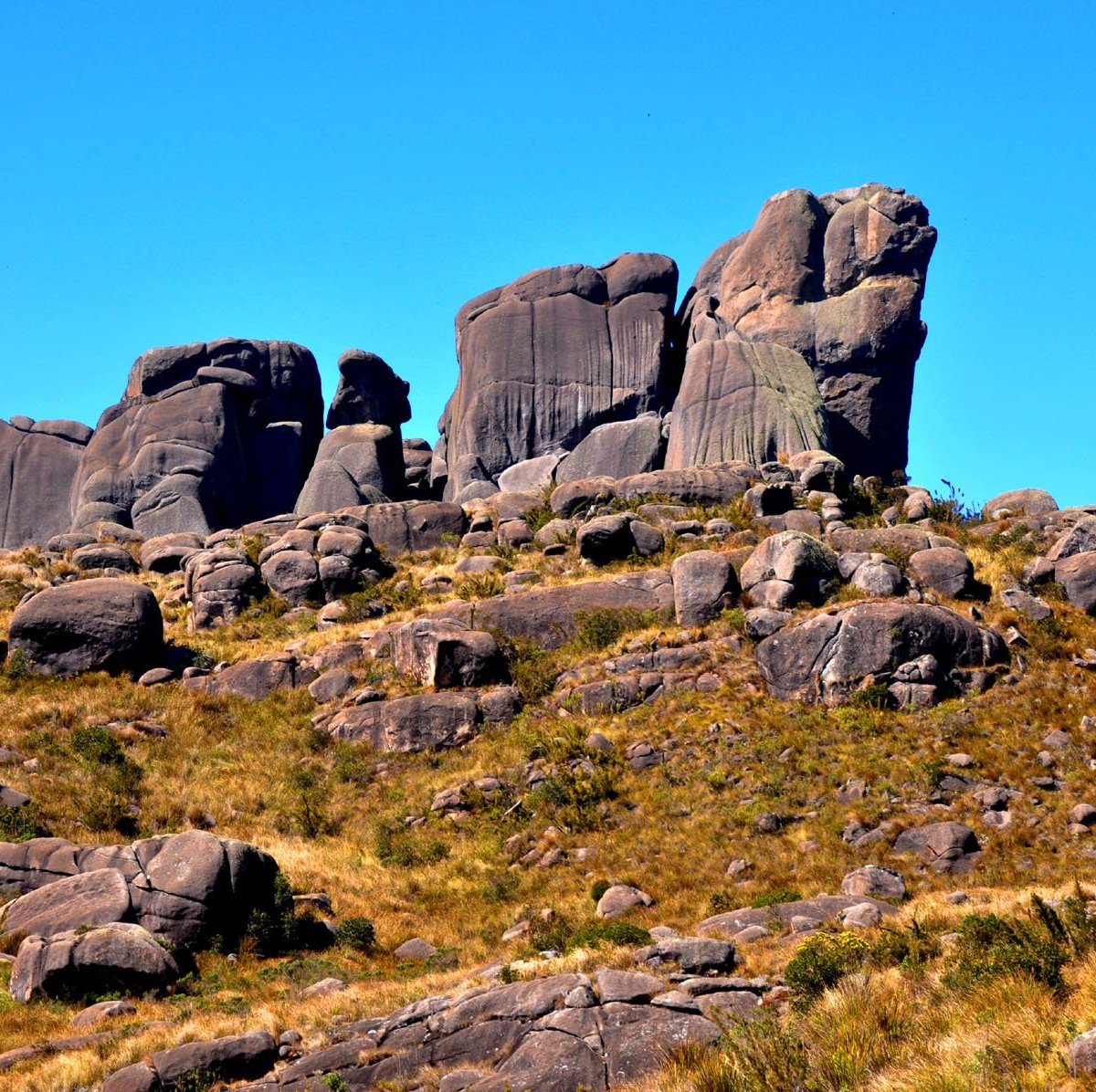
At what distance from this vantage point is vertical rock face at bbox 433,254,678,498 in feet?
176

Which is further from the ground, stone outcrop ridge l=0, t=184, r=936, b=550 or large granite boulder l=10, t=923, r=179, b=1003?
stone outcrop ridge l=0, t=184, r=936, b=550

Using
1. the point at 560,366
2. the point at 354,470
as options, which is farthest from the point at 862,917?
the point at 354,470

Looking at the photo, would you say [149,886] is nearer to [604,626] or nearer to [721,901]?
[721,901]

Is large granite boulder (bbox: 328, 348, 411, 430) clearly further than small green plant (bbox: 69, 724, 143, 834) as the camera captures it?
Yes

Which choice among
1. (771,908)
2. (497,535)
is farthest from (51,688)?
(771,908)

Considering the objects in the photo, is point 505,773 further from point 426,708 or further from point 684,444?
point 684,444

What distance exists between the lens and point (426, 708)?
29.0 metres

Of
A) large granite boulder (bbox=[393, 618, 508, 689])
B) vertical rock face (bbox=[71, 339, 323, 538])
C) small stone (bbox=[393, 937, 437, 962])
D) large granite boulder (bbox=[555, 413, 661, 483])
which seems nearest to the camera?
small stone (bbox=[393, 937, 437, 962])

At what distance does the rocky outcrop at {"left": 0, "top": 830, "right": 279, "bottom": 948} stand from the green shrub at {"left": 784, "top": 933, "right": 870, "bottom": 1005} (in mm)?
9814

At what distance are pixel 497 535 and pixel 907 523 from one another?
14.1m

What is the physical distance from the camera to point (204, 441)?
56094mm

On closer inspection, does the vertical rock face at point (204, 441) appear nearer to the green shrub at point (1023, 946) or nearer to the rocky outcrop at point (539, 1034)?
the rocky outcrop at point (539, 1034)

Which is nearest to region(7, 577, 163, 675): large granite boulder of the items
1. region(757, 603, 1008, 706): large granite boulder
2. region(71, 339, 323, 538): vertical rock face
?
region(757, 603, 1008, 706): large granite boulder

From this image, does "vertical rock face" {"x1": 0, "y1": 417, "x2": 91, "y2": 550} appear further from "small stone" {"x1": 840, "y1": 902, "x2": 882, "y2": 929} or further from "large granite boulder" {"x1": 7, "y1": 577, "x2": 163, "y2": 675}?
"small stone" {"x1": 840, "y1": 902, "x2": 882, "y2": 929}
